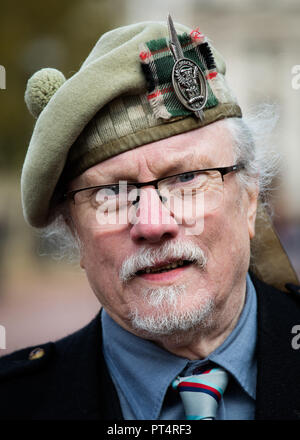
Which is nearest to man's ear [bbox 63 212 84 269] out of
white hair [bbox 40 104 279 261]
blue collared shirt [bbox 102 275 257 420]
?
white hair [bbox 40 104 279 261]

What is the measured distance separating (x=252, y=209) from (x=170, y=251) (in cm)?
64

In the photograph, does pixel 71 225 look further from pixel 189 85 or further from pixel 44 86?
pixel 189 85

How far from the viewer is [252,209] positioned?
262cm

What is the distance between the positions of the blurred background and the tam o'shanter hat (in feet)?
16.6

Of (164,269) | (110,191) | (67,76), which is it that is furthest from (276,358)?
(67,76)

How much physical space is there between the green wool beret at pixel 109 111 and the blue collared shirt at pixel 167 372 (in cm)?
84

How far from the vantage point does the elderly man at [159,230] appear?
222cm

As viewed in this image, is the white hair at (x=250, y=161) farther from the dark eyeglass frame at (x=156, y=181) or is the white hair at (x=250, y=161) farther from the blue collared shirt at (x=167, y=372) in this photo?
the blue collared shirt at (x=167, y=372)

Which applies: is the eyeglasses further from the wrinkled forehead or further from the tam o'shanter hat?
the tam o'shanter hat

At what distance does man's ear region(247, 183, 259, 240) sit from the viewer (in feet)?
8.45

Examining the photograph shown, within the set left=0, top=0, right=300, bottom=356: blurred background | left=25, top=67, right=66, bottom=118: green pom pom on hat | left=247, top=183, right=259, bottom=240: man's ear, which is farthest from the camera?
left=0, top=0, right=300, bottom=356: blurred background
